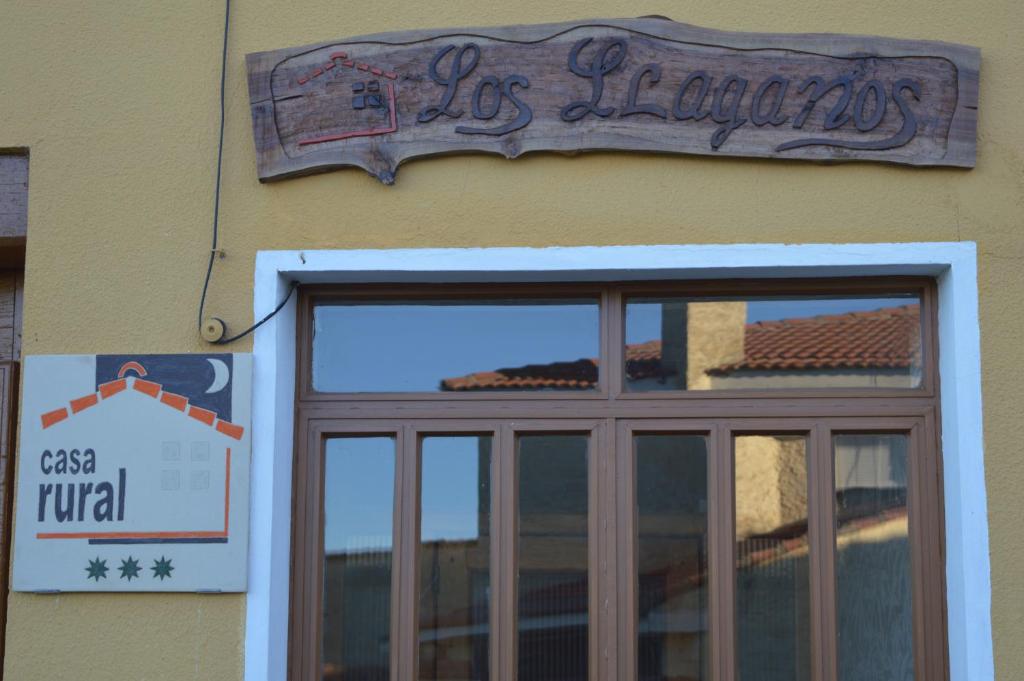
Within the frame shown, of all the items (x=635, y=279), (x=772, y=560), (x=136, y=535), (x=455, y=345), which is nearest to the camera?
(x=136, y=535)

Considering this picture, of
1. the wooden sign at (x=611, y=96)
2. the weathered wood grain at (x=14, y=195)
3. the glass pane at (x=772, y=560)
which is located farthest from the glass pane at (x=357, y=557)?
the weathered wood grain at (x=14, y=195)

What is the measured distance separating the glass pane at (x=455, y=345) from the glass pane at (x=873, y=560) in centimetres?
101

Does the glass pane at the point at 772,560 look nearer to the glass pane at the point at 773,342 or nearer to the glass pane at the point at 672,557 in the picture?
the glass pane at the point at 672,557

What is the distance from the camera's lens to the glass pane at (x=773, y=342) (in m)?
4.69

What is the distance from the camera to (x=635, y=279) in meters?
4.72

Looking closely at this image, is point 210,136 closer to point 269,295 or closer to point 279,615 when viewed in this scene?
point 269,295

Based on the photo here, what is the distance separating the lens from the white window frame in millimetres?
4355

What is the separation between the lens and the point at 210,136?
475 centimetres

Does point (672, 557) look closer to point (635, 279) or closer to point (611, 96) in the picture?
point (635, 279)

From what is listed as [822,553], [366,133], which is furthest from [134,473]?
[822,553]

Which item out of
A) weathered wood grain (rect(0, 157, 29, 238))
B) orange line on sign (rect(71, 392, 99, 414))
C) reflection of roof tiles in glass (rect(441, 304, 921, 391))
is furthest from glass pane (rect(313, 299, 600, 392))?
weathered wood grain (rect(0, 157, 29, 238))

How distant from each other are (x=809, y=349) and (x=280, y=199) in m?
2.02

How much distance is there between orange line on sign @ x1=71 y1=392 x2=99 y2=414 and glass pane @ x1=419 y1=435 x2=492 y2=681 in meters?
1.20

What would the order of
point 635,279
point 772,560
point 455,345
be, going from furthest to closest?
point 455,345, point 635,279, point 772,560
